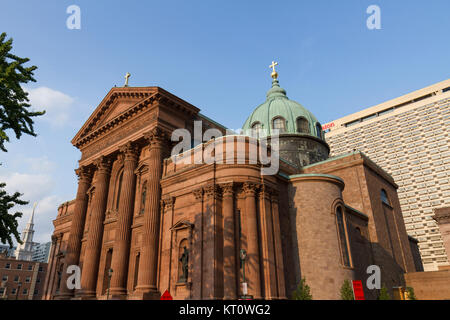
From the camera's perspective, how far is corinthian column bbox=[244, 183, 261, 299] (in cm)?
2004

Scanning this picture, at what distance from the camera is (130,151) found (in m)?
29.6

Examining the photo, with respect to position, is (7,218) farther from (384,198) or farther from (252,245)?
(384,198)

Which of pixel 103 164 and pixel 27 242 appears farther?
pixel 27 242

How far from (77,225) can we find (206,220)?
59.2 feet

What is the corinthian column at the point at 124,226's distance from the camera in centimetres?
2514

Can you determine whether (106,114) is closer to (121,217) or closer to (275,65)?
(121,217)

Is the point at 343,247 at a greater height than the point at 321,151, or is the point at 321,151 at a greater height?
the point at 321,151

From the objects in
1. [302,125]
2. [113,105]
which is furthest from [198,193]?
[302,125]

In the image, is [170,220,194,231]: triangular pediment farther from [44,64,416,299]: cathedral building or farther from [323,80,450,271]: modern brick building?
[323,80,450,271]: modern brick building

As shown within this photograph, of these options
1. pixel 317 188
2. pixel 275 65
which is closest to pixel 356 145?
pixel 275 65

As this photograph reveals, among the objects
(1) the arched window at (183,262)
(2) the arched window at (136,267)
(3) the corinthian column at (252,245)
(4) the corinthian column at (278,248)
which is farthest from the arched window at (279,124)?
(2) the arched window at (136,267)
